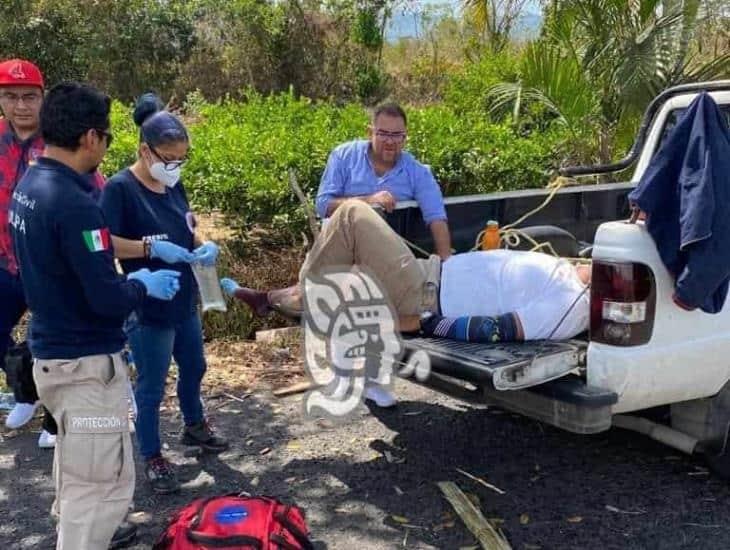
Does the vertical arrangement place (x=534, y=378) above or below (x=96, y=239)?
below

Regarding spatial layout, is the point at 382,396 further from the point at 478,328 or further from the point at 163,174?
the point at 163,174

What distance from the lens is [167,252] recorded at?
11.5 feet

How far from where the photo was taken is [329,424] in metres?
4.72

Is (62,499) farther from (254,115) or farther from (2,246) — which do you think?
(254,115)

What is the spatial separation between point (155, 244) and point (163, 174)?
0.32 metres

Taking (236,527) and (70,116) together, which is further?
(236,527)

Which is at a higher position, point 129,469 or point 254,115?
point 254,115

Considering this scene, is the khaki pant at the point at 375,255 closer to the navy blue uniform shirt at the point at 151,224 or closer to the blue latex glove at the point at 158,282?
the navy blue uniform shirt at the point at 151,224

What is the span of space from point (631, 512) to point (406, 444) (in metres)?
1.22

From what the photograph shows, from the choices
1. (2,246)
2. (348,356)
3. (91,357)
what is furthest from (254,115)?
(91,357)

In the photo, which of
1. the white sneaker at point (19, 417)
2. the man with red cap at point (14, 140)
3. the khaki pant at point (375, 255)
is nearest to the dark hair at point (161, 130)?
the man with red cap at point (14, 140)

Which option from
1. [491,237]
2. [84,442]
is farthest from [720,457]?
[84,442]

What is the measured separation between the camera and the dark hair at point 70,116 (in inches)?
108

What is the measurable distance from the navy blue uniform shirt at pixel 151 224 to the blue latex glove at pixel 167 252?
0.12 meters
